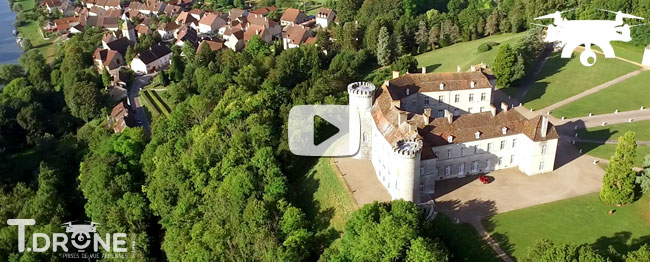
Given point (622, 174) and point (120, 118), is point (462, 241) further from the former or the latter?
point (120, 118)

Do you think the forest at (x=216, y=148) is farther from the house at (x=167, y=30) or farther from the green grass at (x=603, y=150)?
the green grass at (x=603, y=150)

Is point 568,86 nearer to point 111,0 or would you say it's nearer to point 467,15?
point 467,15

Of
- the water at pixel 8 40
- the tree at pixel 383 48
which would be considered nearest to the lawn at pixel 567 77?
the tree at pixel 383 48

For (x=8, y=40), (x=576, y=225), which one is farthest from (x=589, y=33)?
(x=8, y=40)

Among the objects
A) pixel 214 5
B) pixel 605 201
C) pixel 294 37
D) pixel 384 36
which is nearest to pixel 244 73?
pixel 384 36

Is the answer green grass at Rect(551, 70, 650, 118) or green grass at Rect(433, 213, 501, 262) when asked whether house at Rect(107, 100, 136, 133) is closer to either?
green grass at Rect(433, 213, 501, 262)
